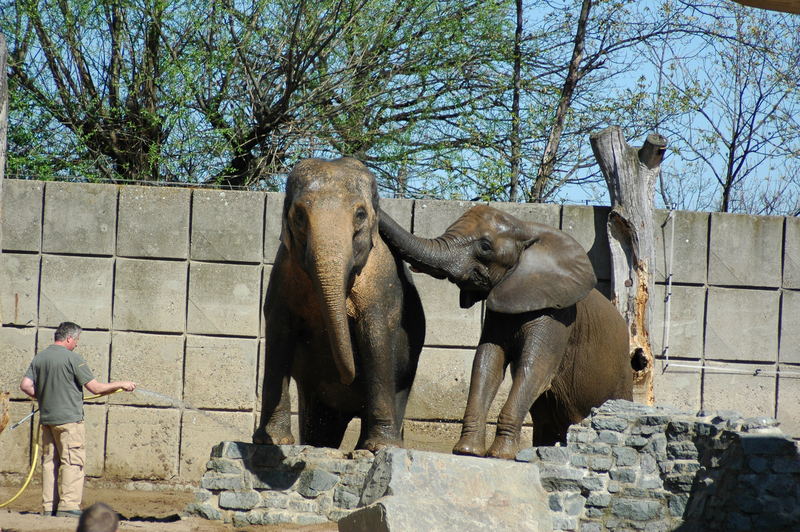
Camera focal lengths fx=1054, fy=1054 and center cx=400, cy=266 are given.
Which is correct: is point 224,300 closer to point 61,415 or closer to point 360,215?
point 61,415

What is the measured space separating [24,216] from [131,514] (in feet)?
9.09

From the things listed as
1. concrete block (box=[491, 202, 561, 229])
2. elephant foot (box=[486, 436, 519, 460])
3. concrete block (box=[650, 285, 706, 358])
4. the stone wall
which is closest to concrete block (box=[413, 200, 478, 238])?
concrete block (box=[491, 202, 561, 229])

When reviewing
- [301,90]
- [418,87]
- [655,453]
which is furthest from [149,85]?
[655,453]

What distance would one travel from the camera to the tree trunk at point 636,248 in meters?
8.91

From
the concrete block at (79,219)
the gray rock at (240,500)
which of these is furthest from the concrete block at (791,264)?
the concrete block at (79,219)

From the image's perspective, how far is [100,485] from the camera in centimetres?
887

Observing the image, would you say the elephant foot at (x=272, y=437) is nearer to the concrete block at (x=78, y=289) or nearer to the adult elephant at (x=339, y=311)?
the adult elephant at (x=339, y=311)

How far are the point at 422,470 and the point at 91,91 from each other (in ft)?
26.7

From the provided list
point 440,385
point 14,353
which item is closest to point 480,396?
point 440,385

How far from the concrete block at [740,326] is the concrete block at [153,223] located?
15.1ft

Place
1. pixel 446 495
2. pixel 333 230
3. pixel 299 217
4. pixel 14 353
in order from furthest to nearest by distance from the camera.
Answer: pixel 14 353, pixel 299 217, pixel 333 230, pixel 446 495

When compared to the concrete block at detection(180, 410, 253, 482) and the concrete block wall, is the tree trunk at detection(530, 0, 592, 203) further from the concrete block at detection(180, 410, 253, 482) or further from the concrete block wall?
the concrete block at detection(180, 410, 253, 482)

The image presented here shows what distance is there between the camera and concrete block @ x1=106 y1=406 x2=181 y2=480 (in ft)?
29.1

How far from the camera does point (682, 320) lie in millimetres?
9164
